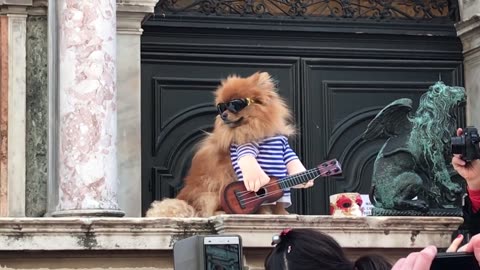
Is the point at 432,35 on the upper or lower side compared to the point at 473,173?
upper

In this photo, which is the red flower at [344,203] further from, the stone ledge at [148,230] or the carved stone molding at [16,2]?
the carved stone molding at [16,2]

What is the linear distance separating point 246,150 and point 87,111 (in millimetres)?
1177

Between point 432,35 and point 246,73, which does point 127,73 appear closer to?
point 246,73

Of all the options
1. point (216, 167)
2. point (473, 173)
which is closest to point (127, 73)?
point (216, 167)

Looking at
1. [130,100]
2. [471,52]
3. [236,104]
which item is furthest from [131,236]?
[471,52]

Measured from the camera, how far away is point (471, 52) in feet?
35.0

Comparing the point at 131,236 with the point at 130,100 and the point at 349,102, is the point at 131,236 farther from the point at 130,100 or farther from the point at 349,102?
the point at 349,102

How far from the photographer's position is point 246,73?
34.2ft

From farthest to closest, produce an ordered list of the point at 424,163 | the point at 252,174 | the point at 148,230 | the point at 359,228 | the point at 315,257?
1. the point at 424,163
2. the point at 252,174
3. the point at 359,228
4. the point at 148,230
5. the point at 315,257

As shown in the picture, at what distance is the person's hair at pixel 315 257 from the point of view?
→ 3.27m

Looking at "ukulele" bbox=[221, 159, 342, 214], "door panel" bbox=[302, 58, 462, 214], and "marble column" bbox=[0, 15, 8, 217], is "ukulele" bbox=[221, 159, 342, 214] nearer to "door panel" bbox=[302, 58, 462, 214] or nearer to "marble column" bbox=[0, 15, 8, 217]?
"marble column" bbox=[0, 15, 8, 217]

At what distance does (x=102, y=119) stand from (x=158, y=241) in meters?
1.47

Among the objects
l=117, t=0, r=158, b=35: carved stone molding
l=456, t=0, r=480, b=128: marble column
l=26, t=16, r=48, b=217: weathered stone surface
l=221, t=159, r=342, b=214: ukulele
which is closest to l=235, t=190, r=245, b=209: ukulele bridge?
l=221, t=159, r=342, b=214: ukulele

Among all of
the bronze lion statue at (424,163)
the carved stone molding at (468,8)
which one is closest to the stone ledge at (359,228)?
the bronze lion statue at (424,163)
